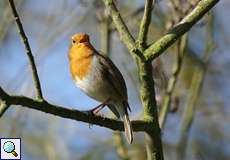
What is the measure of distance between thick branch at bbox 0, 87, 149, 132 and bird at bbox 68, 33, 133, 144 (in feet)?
1.66

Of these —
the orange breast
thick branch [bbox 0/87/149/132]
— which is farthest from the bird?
thick branch [bbox 0/87/149/132]

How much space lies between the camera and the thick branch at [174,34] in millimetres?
1735

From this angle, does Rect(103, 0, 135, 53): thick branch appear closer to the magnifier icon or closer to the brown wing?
the brown wing

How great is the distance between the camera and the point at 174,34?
1.79 meters

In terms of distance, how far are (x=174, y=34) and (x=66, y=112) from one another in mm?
409

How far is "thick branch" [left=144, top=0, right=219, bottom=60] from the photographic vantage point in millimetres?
1735

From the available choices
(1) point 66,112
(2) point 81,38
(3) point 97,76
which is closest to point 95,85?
(3) point 97,76

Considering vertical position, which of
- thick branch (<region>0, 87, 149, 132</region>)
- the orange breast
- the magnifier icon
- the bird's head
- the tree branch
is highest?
the bird's head

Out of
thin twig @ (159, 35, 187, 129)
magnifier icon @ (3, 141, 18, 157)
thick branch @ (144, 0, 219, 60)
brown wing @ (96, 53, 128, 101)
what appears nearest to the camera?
thick branch @ (144, 0, 219, 60)

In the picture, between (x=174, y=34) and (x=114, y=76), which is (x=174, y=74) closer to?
(x=114, y=76)

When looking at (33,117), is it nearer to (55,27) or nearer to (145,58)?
(55,27)

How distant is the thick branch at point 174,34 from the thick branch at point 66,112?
0.64ft

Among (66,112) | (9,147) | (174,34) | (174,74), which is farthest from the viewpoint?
(174,74)

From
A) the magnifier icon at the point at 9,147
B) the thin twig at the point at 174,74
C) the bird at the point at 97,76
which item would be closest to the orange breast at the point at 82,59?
the bird at the point at 97,76
